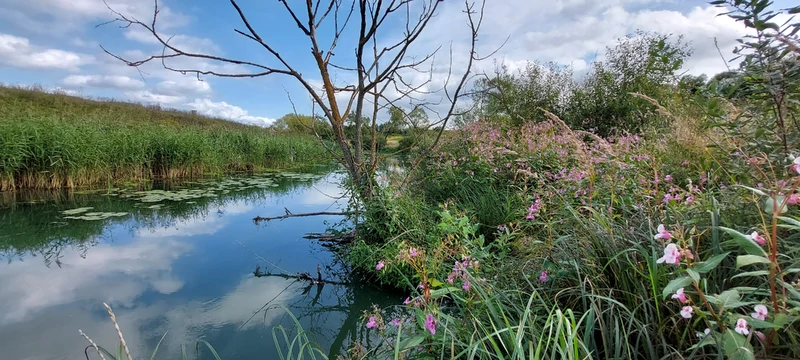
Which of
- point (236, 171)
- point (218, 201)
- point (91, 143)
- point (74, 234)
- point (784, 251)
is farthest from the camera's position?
point (236, 171)

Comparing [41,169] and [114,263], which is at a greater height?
[41,169]

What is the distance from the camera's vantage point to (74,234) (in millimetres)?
4152

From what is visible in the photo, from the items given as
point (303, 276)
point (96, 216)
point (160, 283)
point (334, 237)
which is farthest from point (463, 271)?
point (96, 216)

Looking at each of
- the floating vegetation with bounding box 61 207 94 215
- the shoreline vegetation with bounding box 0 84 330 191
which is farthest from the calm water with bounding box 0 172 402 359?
the shoreline vegetation with bounding box 0 84 330 191

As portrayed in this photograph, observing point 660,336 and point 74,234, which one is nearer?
point 660,336

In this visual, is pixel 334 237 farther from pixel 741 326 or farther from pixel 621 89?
pixel 621 89

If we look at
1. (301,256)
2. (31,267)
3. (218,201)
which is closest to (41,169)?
(218,201)

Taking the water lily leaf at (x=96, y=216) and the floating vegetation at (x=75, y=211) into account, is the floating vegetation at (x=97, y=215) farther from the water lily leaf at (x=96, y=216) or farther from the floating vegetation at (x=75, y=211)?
the floating vegetation at (x=75, y=211)

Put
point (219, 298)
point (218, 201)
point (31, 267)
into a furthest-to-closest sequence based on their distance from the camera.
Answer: point (218, 201) < point (31, 267) < point (219, 298)

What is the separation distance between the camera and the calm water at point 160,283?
220cm

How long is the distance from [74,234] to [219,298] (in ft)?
9.64

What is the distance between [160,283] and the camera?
2.96 m

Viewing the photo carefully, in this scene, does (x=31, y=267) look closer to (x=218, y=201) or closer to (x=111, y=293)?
(x=111, y=293)

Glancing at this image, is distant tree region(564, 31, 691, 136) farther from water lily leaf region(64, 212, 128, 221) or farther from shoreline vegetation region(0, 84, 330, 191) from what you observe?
water lily leaf region(64, 212, 128, 221)
